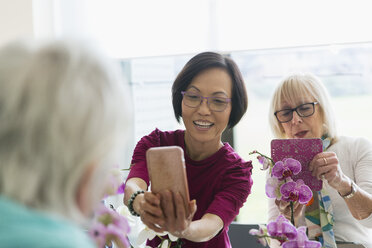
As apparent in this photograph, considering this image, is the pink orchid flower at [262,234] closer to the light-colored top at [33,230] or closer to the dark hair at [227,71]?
the dark hair at [227,71]

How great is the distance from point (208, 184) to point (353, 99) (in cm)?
184

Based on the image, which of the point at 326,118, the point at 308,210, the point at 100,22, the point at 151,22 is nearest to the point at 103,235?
the point at 308,210

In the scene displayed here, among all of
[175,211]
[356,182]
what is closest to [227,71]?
[175,211]

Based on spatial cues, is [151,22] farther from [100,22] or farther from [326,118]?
[326,118]

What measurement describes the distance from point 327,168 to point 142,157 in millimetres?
659

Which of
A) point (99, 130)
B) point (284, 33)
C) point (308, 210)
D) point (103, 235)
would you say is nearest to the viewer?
point (99, 130)

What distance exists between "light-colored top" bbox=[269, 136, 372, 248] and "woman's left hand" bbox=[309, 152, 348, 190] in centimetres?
25

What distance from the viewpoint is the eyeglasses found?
57.0 inches

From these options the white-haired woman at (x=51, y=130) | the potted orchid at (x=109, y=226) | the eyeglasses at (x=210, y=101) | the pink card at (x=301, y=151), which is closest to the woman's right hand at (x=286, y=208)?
the pink card at (x=301, y=151)

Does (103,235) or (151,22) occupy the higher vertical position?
(151,22)

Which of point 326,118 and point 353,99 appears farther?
point 353,99

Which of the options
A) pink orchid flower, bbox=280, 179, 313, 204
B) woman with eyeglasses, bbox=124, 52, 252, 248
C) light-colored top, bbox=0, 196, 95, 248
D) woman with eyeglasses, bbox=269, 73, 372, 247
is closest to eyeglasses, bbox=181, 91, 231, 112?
woman with eyeglasses, bbox=124, 52, 252, 248

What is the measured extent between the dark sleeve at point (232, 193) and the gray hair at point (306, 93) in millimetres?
557

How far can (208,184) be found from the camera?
1471 mm
